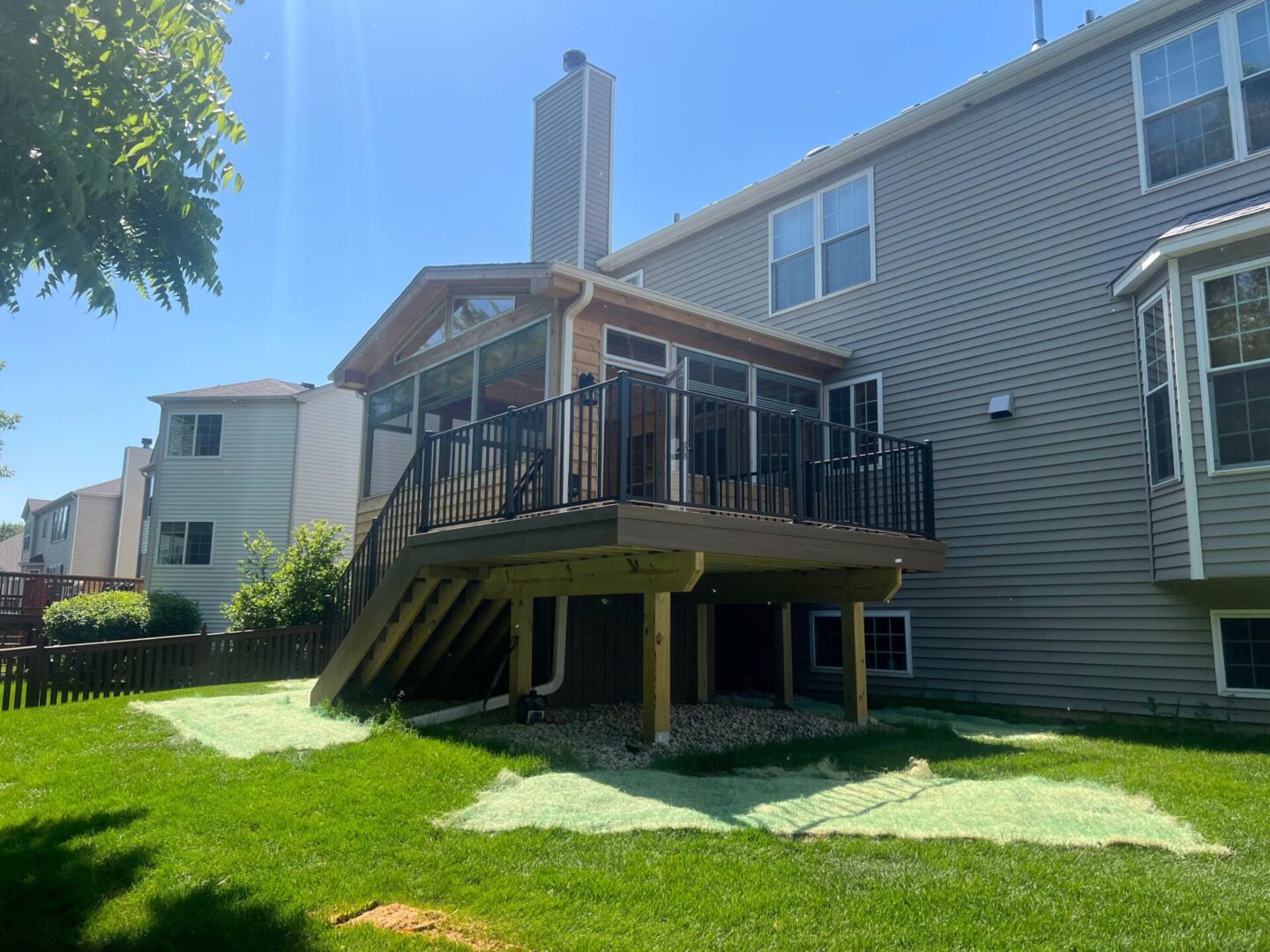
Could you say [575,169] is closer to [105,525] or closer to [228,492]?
[228,492]

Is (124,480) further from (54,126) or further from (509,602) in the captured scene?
(54,126)

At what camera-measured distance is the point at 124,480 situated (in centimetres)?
3484

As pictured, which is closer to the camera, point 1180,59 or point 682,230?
point 1180,59

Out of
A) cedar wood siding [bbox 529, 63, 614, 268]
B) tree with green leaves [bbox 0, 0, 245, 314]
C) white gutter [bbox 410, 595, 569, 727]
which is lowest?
white gutter [bbox 410, 595, 569, 727]

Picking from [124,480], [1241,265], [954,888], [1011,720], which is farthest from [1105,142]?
[124,480]

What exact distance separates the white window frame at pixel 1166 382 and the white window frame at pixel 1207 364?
0.22m

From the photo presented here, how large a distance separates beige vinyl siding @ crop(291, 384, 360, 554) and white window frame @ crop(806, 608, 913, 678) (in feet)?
47.5

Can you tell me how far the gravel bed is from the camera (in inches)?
265

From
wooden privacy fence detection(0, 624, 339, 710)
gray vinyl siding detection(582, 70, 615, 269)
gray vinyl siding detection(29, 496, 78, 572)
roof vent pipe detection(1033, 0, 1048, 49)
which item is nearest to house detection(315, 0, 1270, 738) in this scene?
wooden privacy fence detection(0, 624, 339, 710)

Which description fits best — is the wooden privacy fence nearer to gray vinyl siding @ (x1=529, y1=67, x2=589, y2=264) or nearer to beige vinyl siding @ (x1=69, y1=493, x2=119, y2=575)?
gray vinyl siding @ (x1=529, y1=67, x2=589, y2=264)

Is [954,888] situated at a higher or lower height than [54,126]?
lower

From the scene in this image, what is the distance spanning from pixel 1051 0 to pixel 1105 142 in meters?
4.26

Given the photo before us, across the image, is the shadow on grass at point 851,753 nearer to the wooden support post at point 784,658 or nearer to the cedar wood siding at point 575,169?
the wooden support post at point 784,658

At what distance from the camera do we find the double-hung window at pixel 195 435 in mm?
23391
